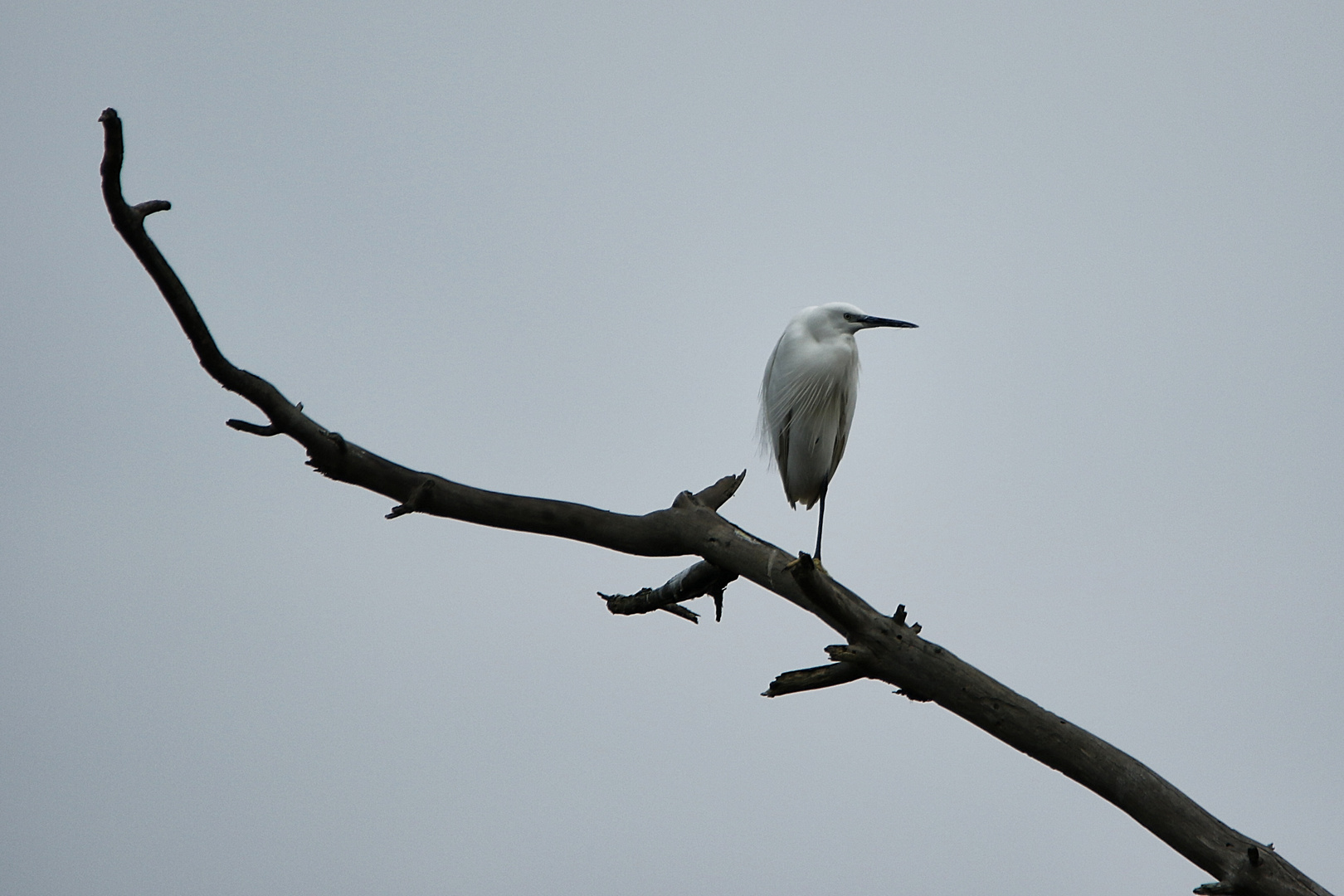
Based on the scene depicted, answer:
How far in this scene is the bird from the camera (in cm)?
493

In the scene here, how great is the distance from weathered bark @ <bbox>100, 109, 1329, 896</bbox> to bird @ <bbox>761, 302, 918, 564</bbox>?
1.66 metres

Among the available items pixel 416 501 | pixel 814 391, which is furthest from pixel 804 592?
pixel 814 391

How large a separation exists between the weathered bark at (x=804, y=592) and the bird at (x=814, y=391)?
166 cm

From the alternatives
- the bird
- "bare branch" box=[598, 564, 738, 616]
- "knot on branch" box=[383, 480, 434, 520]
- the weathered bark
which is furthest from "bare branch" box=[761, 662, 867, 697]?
the bird

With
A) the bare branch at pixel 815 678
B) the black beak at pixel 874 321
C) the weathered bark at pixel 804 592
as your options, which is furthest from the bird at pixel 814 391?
the bare branch at pixel 815 678

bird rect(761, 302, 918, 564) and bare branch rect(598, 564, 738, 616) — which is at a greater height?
bird rect(761, 302, 918, 564)

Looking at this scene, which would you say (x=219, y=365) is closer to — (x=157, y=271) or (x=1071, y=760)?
(x=157, y=271)

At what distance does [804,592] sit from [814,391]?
2362 mm

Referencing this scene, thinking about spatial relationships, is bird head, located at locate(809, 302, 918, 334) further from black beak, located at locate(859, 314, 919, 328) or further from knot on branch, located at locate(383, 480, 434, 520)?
knot on branch, located at locate(383, 480, 434, 520)

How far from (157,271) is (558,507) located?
52.2 inches

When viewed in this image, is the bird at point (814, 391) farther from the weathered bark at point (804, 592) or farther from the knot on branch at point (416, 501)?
the knot on branch at point (416, 501)

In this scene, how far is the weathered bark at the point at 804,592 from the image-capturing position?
2.37 m

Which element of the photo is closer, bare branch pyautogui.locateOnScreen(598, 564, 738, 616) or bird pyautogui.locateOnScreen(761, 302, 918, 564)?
bare branch pyautogui.locateOnScreen(598, 564, 738, 616)

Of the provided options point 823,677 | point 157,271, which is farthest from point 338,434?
point 823,677
